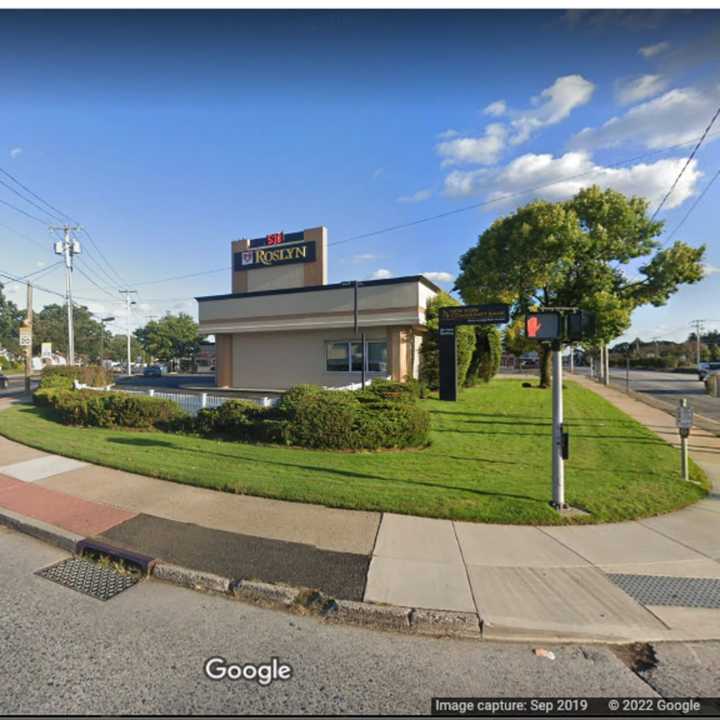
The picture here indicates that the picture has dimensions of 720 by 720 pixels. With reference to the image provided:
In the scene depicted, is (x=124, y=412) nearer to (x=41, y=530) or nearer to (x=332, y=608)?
(x=41, y=530)

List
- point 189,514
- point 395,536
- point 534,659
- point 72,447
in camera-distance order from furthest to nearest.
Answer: point 72,447 < point 189,514 < point 395,536 < point 534,659

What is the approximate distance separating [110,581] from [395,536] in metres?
2.75

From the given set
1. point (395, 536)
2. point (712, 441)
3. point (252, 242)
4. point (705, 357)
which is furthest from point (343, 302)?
point (705, 357)

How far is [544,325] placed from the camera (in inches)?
196

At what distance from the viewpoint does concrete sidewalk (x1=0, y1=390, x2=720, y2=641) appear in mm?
2922

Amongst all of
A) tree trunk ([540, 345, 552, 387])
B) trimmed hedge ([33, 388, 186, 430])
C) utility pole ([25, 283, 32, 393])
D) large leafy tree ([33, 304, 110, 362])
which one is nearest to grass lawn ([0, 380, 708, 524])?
trimmed hedge ([33, 388, 186, 430])

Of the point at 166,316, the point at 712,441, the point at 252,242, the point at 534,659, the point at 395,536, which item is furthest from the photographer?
the point at 166,316

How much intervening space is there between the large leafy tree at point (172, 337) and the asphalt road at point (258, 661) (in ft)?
207

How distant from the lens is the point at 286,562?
365 centimetres

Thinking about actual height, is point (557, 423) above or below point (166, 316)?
below

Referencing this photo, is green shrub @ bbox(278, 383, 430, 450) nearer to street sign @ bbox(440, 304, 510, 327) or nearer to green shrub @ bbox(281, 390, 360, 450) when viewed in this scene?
green shrub @ bbox(281, 390, 360, 450)

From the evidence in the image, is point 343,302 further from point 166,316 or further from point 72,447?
point 166,316

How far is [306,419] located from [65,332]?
3702 inches

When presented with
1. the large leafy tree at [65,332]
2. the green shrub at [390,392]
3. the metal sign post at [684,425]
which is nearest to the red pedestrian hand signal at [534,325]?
the metal sign post at [684,425]
